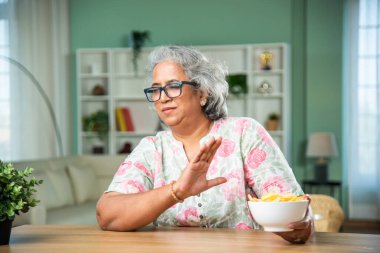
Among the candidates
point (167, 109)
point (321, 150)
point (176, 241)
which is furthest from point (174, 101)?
point (321, 150)

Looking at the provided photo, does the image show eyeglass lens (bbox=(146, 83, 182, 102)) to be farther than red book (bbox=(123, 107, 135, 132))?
No

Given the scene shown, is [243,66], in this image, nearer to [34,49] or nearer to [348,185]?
[348,185]

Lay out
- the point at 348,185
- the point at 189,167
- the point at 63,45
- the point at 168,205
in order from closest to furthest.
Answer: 1. the point at 189,167
2. the point at 168,205
3. the point at 348,185
4. the point at 63,45

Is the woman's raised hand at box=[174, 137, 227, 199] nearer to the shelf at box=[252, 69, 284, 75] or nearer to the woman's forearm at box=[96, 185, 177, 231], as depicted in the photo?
the woman's forearm at box=[96, 185, 177, 231]

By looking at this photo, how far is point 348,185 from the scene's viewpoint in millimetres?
7066

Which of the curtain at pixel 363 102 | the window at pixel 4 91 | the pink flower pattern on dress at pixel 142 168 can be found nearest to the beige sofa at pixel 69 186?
the window at pixel 4 91

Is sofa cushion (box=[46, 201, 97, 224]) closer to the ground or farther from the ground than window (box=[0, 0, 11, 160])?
closer to the ground

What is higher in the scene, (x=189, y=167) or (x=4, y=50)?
(x=4, y=50)

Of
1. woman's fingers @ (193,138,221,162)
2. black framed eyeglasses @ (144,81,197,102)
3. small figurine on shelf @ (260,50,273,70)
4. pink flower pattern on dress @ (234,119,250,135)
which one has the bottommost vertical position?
woman's fingers @ (193,138,221,162)

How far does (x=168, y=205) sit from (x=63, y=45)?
6.07 m

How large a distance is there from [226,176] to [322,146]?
468cm

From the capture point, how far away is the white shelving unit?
7.06m

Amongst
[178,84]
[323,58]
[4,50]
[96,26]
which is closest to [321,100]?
[323,58]

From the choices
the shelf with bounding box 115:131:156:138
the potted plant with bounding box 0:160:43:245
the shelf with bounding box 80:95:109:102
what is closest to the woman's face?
the potted plant with bounding box 0:160:43:245
